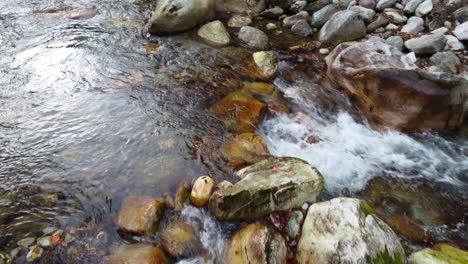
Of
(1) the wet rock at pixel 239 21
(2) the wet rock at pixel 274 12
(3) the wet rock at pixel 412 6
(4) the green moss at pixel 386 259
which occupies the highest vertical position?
(3) the wet rock at pixel 412 6

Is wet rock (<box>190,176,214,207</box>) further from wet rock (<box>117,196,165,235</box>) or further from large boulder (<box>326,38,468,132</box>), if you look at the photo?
large boulder (<box>326,38,468,132</box>)

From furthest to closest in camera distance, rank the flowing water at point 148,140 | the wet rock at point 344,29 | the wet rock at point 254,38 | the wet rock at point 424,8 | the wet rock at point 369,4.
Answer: the wet rock at point 369,4, the wet rock at point 254,38, the wet rock at point 344,29, the wet rock at point 424,8, the flowing water at point 148,140

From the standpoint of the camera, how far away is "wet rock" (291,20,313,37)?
30.1 feet

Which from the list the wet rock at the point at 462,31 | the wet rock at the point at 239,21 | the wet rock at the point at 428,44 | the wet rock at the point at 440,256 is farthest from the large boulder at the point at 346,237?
the wet rock at the point at 239,21

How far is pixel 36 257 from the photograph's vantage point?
3.31m

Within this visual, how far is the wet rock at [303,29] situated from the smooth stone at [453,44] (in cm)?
370

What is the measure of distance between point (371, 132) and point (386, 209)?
6.52 ft

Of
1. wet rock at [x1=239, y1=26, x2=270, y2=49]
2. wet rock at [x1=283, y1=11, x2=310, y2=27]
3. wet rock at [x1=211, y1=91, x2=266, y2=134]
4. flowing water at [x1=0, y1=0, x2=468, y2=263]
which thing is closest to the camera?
flowing water at [x1=0, y1=0, x2=468, y2=263]

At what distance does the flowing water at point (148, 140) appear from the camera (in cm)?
399

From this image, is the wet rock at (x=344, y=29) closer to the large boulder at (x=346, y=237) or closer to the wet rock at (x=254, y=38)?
the wet rock at (x=254, y=38)

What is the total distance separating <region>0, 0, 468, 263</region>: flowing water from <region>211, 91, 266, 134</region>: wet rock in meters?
0.21

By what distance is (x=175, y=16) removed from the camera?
848cm

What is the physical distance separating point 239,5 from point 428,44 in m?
6.34

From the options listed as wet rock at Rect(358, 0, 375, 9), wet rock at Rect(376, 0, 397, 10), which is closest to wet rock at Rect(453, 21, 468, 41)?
wet rock at Rect(376, 0, 397, 10)
